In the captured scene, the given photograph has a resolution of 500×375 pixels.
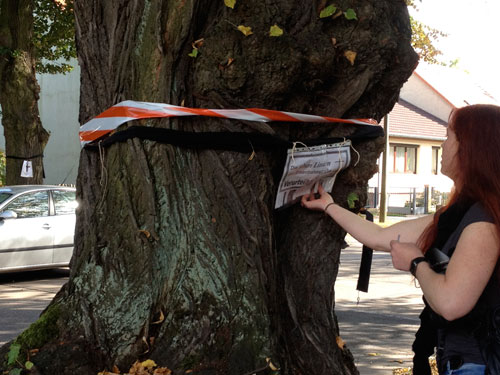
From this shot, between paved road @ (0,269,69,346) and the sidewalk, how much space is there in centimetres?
356

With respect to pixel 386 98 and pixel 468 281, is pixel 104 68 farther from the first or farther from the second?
pixel 468 281

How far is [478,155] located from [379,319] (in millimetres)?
5936

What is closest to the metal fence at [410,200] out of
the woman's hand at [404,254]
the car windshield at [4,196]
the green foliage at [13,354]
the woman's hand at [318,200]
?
the car windshield at [4,196]

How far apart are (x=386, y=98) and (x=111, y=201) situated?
64.0 inches

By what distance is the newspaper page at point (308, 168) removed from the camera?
3461mm

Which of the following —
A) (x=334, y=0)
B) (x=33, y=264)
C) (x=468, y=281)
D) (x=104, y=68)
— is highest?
(x=334, y=0)

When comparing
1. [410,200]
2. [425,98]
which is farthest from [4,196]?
[425,98]

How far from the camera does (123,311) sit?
10.4 feet

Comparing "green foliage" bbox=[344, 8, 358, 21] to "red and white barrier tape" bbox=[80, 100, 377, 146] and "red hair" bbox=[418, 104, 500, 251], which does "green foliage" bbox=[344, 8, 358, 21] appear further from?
"red hair" bbox=[418, 104, 500, 251]

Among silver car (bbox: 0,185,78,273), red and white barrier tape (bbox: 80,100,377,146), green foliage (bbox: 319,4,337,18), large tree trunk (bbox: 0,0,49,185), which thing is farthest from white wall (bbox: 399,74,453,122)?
red and white barrier tape (bbox: 80,100,377,146)

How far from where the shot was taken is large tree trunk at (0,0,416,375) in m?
3.14

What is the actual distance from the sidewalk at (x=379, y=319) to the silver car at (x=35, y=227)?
4417 mm

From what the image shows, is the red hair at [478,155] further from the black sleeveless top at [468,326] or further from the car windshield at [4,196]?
the car windshield at [4,196]

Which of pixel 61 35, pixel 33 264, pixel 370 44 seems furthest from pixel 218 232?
pixel 61 35
